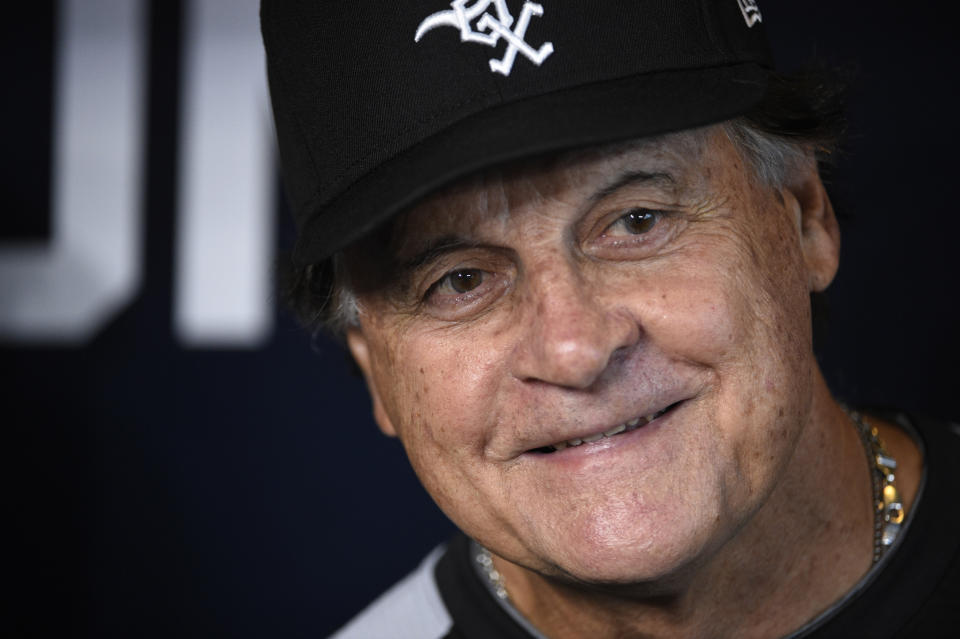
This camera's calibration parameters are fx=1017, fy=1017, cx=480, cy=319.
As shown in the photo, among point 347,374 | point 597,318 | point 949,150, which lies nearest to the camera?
point 597,318

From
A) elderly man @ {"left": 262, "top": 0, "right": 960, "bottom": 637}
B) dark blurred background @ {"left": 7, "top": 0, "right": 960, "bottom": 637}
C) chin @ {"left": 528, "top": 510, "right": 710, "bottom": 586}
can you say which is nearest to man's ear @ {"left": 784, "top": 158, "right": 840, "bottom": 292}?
elderly man @ {"left": 262, "top": 0, "right": 960, "bottom": 637}

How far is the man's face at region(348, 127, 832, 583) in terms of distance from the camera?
3.28 feet

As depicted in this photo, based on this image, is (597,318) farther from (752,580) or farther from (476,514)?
(752,580)

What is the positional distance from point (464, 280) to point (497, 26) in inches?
10.7

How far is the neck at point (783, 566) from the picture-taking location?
1173mm

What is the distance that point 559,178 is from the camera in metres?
1.00

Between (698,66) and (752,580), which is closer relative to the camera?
(698,66)

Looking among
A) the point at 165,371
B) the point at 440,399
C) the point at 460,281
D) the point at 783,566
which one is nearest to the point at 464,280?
the point at 460,281

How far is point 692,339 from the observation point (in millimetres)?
1000

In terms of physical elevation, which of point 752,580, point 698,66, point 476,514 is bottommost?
point 752,580

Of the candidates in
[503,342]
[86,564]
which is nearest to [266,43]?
[503,342]

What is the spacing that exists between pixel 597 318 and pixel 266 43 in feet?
1.70

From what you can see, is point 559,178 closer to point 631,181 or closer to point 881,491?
point 631,181

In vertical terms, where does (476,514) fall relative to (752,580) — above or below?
above
